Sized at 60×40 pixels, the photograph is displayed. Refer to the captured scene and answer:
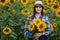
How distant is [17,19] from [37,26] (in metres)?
A: 1.12

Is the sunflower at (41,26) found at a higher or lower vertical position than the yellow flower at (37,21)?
lower

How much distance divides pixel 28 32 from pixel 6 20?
29.2 inches

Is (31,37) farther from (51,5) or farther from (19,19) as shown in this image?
(51,5)

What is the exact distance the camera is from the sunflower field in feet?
18.7

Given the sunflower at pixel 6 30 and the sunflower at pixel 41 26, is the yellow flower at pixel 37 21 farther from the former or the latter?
the sunflower at pixel 6 30

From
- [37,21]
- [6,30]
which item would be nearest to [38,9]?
[37,21]

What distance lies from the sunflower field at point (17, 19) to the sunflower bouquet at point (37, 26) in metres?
0.48

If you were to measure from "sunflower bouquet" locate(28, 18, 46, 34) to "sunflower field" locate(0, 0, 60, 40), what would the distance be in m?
0.48

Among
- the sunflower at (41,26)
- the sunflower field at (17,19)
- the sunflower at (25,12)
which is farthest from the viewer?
the sunflower at (25,12)

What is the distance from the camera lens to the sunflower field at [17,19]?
5.69 metres

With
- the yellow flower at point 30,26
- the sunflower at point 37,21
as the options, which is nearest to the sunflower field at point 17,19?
the yellow flower at point 30,26

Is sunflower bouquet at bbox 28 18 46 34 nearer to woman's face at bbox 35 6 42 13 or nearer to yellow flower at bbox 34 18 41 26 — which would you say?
yellow flower at bbox 34 18 41 26

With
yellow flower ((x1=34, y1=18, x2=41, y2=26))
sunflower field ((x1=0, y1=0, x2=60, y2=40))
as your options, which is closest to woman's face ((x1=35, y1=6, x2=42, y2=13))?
yellow flower ((x1=34, y1=18, x2=41, y2=26))

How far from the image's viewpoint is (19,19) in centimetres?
604
